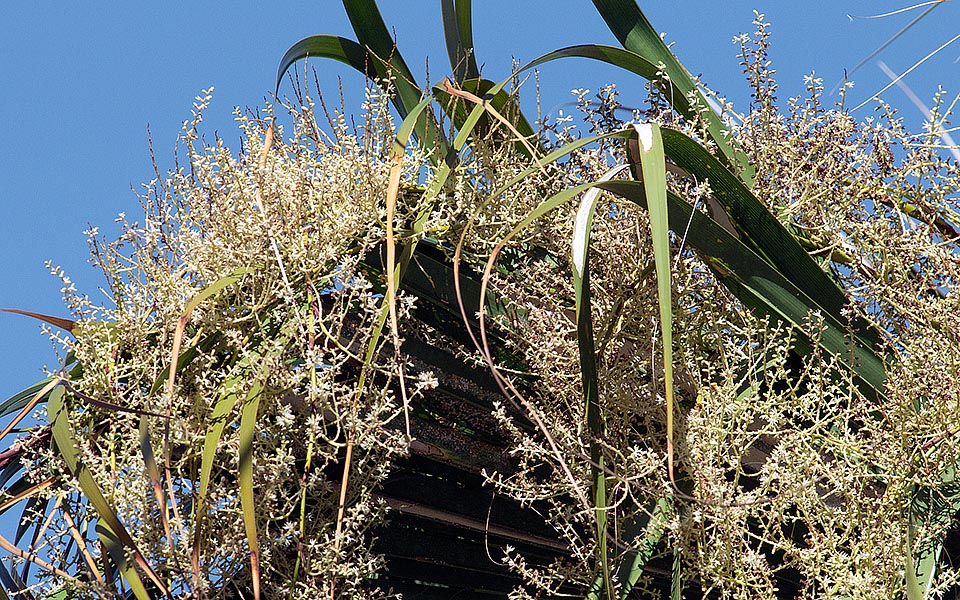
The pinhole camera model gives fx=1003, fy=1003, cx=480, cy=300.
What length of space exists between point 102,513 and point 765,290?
2.59 feet

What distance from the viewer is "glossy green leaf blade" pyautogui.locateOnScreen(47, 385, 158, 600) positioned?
0.87 m

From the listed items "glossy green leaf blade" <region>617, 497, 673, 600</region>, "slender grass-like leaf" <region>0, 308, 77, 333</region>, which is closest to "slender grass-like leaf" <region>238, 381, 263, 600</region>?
"slender grass-like leaf" <region>0, 308, 77, 333</region>

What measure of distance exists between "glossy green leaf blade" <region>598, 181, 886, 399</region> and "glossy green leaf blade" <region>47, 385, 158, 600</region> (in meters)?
0.64

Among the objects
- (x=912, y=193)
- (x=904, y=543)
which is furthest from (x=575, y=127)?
(x=904, y=543)

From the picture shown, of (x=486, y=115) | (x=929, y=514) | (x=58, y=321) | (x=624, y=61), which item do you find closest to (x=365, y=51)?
(x=486, y=115)

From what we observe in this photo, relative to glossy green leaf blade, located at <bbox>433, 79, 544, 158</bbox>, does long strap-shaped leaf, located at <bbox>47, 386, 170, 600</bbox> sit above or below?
below

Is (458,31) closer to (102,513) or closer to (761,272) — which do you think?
(761,272)

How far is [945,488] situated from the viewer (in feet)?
3.99

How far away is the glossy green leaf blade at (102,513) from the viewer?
0.87 meters

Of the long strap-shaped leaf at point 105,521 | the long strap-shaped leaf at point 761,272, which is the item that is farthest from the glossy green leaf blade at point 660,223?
the long strap-shaped leaf at point 105,521

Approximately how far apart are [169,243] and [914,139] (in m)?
1.00

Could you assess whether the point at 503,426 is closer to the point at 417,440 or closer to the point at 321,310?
the point at 417,440

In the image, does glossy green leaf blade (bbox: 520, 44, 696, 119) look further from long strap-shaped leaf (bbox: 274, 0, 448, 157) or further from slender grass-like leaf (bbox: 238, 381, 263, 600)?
slender grass-like leaf (bbox: 238, 381, 263, 600)

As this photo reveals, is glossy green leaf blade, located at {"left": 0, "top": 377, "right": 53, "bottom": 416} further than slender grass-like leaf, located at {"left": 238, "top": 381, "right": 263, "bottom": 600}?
Yes
